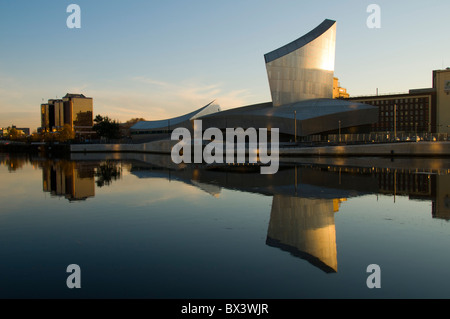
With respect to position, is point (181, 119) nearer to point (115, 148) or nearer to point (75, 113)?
point (115, 148)

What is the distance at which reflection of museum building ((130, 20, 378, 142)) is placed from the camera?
49406 mm

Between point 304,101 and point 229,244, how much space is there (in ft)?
157

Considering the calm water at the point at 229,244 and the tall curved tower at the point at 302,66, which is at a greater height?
the tall curved tower at the point at 302,66

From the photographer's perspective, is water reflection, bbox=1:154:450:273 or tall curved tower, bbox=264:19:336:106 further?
tall curved tower, bbox=264:19:336:106

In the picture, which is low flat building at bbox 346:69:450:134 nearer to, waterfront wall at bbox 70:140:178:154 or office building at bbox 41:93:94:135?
waterfront wall at bbox 70:140:178:154

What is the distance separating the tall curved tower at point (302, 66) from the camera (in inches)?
2104

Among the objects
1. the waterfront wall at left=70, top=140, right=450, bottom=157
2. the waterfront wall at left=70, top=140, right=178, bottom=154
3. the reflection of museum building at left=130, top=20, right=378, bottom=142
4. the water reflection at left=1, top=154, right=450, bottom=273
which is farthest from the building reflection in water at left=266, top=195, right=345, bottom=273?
the waterfront wall at left=70, top=140, right=178, bottom=154

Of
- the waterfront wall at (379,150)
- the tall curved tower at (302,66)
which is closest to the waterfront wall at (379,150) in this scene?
the waterfront wall at (379,150)

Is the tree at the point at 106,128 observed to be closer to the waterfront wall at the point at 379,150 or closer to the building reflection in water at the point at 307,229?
the waterfront wall at the point at 379,150

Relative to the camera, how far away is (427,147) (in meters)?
37.6

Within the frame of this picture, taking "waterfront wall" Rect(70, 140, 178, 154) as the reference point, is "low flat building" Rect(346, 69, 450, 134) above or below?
above

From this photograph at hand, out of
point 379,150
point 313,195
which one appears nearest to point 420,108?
point 379,150

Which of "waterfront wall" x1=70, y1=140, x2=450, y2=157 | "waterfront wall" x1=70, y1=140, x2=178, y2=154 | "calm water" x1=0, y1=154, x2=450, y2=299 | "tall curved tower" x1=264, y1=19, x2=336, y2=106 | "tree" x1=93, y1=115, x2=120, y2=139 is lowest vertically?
"calm water" x1=0, y1=154, x2=450, y2=299
